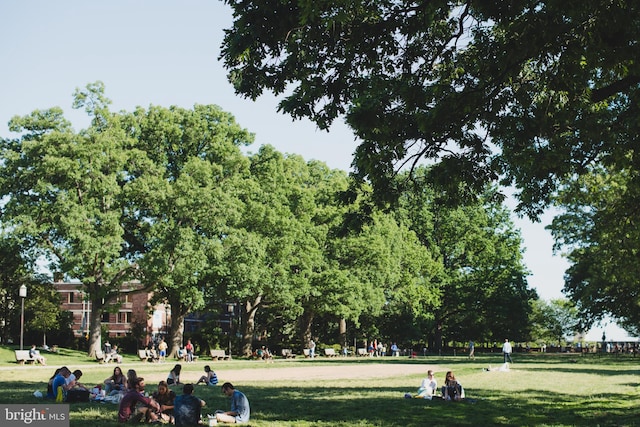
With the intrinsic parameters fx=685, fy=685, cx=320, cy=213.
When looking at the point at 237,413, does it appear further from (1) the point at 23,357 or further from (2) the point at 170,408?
(1) the point at 23,357

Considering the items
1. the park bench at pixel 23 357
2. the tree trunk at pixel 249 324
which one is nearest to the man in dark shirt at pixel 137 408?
the park bench at pixel 23 357

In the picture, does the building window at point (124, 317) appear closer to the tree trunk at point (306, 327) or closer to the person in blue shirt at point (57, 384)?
the tree trunk at point (306, 327)

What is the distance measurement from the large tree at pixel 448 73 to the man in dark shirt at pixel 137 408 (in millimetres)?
6394

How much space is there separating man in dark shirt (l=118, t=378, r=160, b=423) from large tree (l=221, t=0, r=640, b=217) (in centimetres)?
639

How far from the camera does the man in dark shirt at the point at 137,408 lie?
1388 cm

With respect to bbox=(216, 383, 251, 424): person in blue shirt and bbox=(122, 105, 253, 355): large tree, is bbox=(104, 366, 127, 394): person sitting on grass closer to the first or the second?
bbox=(216, 383, 251, 424): person in blue shirt

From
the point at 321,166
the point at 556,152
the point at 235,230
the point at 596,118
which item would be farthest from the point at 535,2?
the point at 321,166

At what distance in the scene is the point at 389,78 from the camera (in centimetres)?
1287

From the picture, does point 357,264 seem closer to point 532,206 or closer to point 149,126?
point 149,126

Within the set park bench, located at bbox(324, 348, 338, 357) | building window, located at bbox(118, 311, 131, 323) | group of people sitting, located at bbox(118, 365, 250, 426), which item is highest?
building window, located at bbox(118, 311, 131, 323)

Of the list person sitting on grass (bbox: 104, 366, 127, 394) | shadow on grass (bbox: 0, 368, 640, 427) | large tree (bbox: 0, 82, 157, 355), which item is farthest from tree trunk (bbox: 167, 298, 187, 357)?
person sitting on grass (bbox: 104, 366, 127, 394)

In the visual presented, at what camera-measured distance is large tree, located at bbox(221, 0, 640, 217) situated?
33.7 feet

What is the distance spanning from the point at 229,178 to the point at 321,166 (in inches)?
711

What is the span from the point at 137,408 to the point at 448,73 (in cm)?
916
